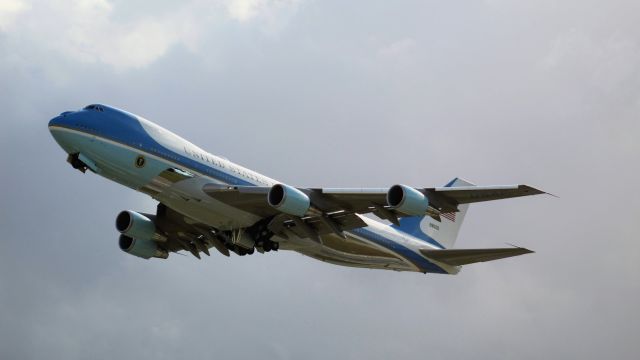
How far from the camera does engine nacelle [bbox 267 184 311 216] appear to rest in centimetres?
4300

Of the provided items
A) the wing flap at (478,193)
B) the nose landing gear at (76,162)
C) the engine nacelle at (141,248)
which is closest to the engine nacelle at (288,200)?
the wing flap at (478,193)

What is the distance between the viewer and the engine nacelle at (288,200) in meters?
43.0

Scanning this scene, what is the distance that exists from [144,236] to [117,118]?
9.79 meters

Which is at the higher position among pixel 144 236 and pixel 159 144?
pixel 159 144

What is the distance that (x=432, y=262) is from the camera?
5316 cm

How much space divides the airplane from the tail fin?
16.4 feet

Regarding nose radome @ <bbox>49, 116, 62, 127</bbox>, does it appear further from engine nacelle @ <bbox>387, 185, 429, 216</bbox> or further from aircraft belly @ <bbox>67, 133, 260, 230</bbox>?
engine nacelle @ <bbox>387, 185, 429, 216</bbox>

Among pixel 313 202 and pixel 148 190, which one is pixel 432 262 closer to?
pixel 313 202

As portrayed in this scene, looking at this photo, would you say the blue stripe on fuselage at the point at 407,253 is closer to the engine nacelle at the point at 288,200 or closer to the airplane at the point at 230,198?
the airplane at the point at 230,198

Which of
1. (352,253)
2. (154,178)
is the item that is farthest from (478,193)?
(154,178)

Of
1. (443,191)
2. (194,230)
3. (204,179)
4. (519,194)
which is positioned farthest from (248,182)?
(519,194)

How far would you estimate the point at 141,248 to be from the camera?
173ft

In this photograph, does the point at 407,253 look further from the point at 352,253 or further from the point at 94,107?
the point at 94,107

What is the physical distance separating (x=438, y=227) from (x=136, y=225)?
18.0m
